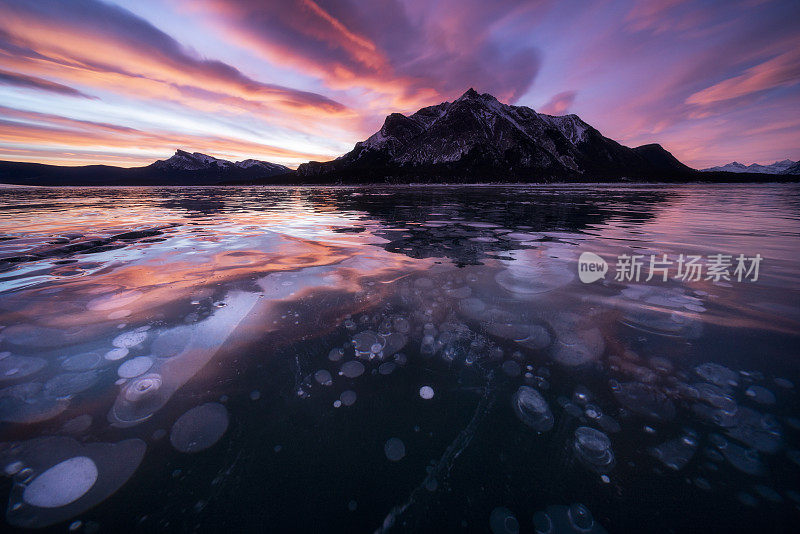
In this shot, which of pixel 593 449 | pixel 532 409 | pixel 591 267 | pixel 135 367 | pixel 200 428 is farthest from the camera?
pixel 591 267

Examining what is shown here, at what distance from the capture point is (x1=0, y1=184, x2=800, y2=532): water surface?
1619mm

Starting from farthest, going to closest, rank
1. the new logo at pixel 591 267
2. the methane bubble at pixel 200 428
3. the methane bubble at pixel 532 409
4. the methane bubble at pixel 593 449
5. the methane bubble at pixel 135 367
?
1. the new logo at pixel 591 267
2. the methane bubble at pixel 135 367
3. the methane bubble at pixel 532 409
4. the methane bubble at pixel 200 428
5. the methane bubble at pixel 593 449

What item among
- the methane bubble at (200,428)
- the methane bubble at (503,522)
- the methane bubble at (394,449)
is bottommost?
the methane bubble at (503,522)

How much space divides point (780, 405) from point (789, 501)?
3.29 feet

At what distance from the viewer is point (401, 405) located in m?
2.30

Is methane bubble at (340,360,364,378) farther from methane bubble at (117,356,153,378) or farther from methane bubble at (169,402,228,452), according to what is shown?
methane bubble at (117,356,153,378)

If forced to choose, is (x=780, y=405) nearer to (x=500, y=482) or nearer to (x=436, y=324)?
(x=500, y=482)

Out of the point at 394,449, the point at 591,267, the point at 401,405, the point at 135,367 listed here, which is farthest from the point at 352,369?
the point at 591,267

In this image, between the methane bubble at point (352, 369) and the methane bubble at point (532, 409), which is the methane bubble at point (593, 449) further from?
the methane bubble at point (352, 369)

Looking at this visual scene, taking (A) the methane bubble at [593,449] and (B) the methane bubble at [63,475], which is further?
(A) the methane bubble at [593,449]

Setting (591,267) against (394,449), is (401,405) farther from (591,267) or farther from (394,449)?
(591,267)

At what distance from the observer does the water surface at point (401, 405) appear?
1.62 metres

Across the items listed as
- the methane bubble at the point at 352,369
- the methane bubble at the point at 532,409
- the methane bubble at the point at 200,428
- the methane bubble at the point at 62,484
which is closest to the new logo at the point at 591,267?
the methane bubble at the point at 532,409

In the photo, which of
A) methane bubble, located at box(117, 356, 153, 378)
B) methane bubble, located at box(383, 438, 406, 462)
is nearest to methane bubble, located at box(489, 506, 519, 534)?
methane bubble, located at box(383, 438, 406, 462)
